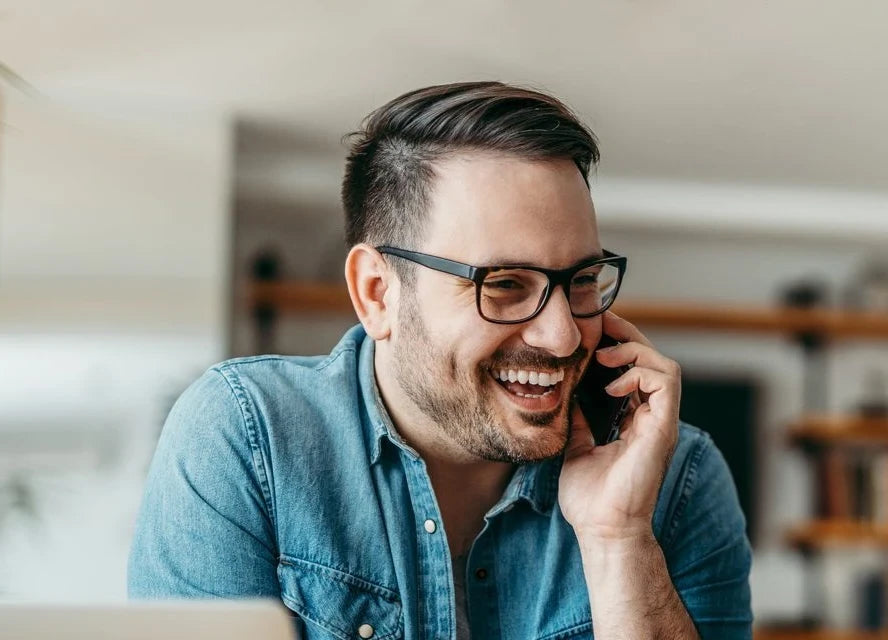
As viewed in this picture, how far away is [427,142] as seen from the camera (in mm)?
807

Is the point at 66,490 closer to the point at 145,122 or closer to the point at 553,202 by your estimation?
the point at 145,122

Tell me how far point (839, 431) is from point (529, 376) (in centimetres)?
243

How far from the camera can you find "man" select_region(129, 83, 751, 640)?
0.76 metres

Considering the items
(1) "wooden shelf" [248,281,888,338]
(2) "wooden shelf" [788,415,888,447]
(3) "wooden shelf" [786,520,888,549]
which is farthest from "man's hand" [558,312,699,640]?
(2) "wooden shelf" [788,415,888,447]

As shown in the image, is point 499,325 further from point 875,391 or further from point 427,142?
point 875,391

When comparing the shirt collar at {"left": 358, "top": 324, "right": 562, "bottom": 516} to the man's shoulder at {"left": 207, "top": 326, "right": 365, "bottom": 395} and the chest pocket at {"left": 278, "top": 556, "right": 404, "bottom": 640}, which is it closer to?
the man's shoulder at {"left": 207, "top": 326, "right": 365, "bottom": 395}

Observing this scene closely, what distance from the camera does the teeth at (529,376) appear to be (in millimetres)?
777

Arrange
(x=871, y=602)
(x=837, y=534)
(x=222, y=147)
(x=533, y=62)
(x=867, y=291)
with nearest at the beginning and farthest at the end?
(x=533, y=62) < (x=222, y=147) < (x=837, y=534) < (x=871, y=602) < (x=867, y=291)

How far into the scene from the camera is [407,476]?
84 cm

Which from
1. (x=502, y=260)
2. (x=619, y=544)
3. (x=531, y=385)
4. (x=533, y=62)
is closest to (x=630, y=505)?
(x=619, y=544)

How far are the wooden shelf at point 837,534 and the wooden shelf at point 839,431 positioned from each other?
0.91 feet

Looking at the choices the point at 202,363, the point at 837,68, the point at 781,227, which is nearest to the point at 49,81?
the point at 202,363

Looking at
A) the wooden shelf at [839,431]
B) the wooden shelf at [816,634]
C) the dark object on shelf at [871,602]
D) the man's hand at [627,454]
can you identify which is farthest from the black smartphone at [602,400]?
the dark object on shelf at [871,602]

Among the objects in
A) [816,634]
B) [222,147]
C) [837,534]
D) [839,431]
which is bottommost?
[816,634]
